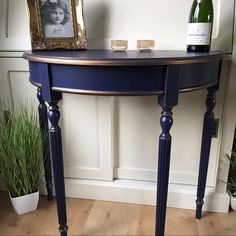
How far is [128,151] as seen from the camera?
1405mm

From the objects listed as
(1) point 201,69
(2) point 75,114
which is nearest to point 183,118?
(1) point 201,69

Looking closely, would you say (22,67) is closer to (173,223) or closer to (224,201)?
(173,223)

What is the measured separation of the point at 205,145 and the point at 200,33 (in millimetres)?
485

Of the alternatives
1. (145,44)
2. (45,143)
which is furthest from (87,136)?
(145,44)

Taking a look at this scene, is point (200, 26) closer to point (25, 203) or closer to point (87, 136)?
point (87, 136)

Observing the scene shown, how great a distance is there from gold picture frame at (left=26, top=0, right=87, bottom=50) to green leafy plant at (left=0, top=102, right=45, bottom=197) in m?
0.36

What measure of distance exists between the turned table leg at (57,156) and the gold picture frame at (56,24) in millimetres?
347

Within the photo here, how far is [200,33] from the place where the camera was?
998mm

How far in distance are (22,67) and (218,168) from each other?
3.56 ft

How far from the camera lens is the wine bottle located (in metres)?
1.00

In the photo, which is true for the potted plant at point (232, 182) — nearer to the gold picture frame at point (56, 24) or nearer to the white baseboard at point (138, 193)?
the white baseboard at point (138, 193)

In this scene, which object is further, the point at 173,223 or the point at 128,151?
the point at 128,151

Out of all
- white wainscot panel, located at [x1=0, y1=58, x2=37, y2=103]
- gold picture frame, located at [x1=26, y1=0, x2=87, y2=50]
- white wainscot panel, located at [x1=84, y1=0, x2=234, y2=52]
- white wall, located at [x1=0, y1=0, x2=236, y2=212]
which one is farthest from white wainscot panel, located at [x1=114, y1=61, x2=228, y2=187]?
white wainscot panel, located at [x1=0, y1=58, x2=37, y2=103]

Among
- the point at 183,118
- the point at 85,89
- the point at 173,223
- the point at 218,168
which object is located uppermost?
the point at 85,89
